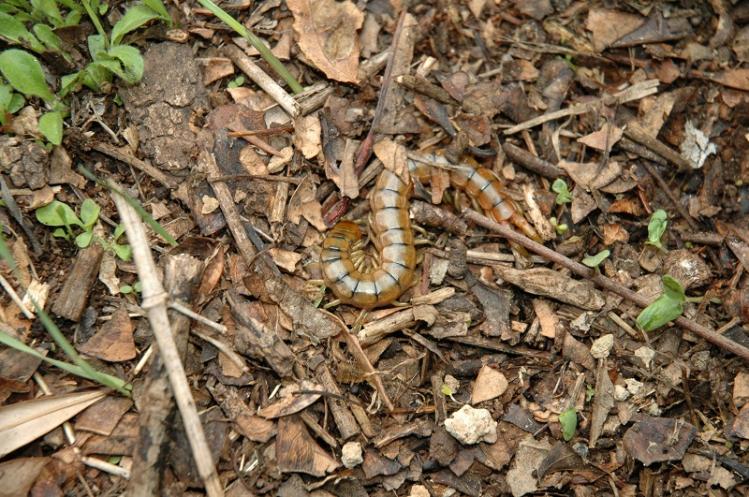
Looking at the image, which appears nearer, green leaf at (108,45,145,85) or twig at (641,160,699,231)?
green leaf at (108,45,145,85)

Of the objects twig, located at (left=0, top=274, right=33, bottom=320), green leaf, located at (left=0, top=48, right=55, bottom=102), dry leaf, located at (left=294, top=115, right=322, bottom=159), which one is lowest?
twig, located at (left=0, top=274, right=33, bottom=320)

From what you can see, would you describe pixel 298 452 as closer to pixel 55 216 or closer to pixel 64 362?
pixel 64 362

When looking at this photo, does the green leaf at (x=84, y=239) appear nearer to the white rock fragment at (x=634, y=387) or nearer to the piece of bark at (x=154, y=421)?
the piece of bark at (x=154, y=421)

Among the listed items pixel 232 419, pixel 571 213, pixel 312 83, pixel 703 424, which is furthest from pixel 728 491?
pixel 312 83

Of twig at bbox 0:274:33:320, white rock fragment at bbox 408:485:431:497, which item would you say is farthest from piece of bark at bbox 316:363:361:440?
twig at bbox 0:274:33:320

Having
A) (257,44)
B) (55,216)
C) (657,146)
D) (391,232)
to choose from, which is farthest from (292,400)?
(657,146)

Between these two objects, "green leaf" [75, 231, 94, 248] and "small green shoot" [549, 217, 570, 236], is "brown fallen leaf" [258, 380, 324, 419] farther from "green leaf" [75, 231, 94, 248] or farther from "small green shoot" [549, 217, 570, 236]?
"small green shoot" [549, 217, 570, 236]

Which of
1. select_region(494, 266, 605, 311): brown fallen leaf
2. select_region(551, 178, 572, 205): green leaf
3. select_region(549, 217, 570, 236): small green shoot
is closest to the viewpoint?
select_region(494, 266, 605, 311): brown fallen leaf

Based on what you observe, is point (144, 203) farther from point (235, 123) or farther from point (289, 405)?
point (289, 405)
